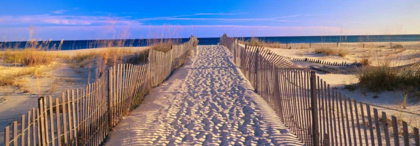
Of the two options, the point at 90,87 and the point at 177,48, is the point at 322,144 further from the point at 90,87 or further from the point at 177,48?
the point at 177,48

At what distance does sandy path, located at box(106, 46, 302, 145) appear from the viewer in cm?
511

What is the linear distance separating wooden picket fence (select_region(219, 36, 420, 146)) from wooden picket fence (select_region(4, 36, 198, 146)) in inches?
117

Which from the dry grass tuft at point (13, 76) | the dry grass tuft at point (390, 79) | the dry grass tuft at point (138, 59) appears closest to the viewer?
the dry grass tuft at point (390, 79)

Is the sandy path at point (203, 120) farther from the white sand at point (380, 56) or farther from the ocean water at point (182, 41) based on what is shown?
the ocean water at point (182, 41)

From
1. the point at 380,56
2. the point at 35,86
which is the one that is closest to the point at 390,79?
the point at 380,56

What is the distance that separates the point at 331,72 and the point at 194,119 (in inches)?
344

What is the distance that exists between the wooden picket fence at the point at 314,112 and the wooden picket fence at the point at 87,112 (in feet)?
A: 9.75

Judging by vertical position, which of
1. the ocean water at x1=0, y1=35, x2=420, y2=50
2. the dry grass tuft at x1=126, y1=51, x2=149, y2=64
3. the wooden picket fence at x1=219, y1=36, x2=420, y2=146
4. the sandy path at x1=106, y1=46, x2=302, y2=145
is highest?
the ocean water at x1=0, y1=35, x2=420, y2=50

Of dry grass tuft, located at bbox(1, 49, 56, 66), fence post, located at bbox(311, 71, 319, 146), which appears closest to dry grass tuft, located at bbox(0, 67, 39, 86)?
dry grass tuft, located at bbox(1, 49, 56, 66)

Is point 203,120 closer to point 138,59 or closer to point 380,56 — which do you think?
point 138,59

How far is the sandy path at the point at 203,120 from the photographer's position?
5105 millimetres

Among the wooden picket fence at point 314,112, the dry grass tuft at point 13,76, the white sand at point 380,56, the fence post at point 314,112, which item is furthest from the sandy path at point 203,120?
the white sand at point 380,56

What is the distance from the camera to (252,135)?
207 inches

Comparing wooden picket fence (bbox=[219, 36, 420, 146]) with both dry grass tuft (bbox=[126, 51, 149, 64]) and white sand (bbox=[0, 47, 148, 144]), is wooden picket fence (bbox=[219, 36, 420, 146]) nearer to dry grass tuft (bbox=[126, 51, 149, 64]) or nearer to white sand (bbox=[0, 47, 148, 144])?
white sand (bbox=[0, 47, 148, 144])
